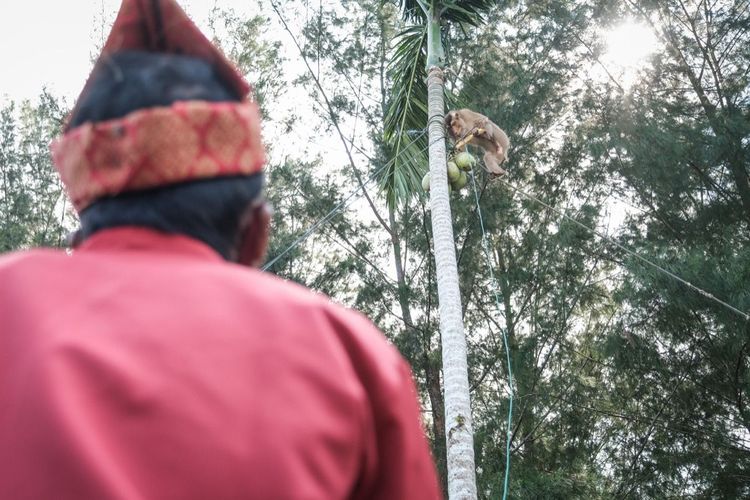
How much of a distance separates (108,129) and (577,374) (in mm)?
11368

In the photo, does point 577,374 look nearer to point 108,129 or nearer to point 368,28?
point 368,28

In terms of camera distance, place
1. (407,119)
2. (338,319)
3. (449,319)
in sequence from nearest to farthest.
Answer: (338,319), (449,319), (407,119)

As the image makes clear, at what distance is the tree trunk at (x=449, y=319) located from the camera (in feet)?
14.6

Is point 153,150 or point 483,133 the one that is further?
point 483,133

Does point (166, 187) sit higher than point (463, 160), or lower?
lower

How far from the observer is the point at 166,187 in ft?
2.56

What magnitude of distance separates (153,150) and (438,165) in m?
5.20

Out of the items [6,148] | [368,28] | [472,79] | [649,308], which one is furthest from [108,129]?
[6,148]

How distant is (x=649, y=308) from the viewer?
9.97m

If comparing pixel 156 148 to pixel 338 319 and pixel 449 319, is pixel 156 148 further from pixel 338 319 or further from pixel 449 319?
pixel 449 319

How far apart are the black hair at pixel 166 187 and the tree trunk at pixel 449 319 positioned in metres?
3.79

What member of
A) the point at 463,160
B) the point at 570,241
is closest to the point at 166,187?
the point at 463,160

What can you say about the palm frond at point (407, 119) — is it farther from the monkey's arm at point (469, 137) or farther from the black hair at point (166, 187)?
the black hair at point (166, 187)

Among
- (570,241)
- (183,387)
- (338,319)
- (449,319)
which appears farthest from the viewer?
(570,241)
